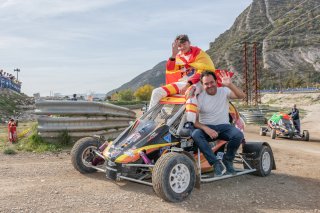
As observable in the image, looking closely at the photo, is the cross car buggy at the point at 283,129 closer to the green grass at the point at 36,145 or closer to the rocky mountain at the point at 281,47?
the green grass at the point at 36,145

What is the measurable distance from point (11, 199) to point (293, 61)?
142m

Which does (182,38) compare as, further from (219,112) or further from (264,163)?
(264,163)

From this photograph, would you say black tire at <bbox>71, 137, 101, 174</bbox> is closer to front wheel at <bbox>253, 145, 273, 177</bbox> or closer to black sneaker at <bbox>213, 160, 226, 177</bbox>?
black sneaker at <bbox>213, 160, 226, 177</bbox>

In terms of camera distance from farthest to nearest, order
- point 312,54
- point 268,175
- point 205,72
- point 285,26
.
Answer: point 285,26, point 312,54, point 268,175, point 205,72

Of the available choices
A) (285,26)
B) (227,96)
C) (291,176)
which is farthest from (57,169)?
(285,26)

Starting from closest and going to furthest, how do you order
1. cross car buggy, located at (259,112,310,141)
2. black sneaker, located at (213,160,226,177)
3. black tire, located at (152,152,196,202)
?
black tire, located at (152,152,196,202) < black sneaker, located at (213,160,226,177) < cross car buggy, located at (259,112,310,141)

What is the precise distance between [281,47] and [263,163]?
482ft

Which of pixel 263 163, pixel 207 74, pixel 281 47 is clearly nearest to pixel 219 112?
pixel 207 74

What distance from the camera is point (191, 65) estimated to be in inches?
283

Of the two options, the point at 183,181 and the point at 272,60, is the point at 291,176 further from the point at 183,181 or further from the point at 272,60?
the point at 272,60

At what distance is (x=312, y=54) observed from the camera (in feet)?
447

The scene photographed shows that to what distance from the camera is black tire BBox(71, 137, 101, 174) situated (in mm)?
6988

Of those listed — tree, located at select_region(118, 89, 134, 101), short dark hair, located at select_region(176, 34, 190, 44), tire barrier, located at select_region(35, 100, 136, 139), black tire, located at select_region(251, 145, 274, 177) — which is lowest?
black tire, located at select_region(251, 145, 274, 177)

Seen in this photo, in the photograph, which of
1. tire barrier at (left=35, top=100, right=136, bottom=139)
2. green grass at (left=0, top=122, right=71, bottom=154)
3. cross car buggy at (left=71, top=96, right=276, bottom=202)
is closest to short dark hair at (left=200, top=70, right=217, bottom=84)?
cross car buggy at (left=71, top=96, right=276, bottom=202)
